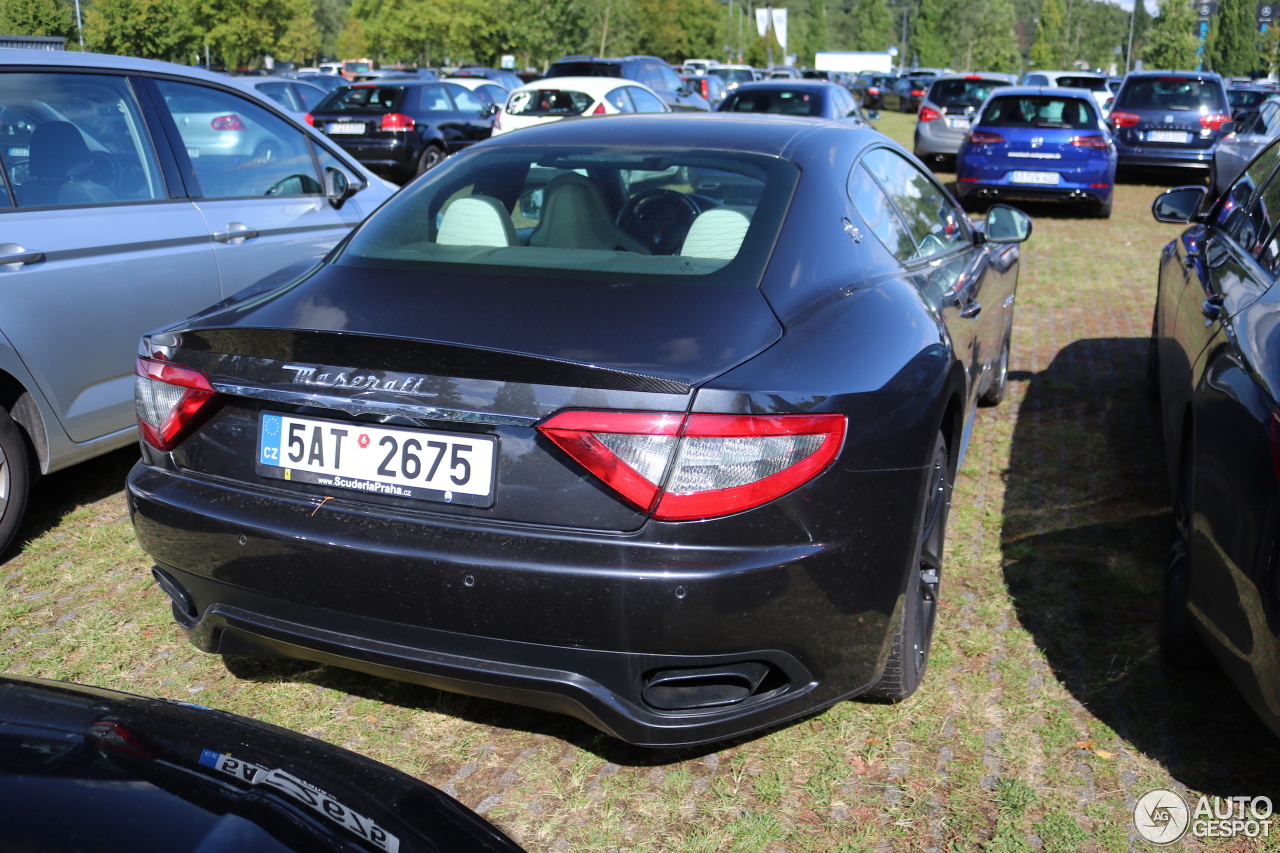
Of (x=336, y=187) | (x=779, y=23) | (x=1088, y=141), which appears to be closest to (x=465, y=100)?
(x=1088, y=141)

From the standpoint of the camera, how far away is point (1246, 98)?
2658cm

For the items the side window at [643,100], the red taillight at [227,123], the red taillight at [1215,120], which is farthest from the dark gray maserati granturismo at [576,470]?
the red taillight at [1215,120]

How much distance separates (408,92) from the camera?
1659 centimetres

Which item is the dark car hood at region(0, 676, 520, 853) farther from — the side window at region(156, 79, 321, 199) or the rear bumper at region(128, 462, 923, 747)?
the side window at region(156, 79, 321, 199)

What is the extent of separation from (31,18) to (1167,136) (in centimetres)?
1618

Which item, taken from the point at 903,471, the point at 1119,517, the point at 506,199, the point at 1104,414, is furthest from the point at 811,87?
the point at 903,471

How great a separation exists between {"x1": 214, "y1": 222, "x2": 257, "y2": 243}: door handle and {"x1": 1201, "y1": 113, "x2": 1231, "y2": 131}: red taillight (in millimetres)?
15030

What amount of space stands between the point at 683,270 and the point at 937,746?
4.52 feet

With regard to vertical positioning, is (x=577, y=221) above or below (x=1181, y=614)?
above

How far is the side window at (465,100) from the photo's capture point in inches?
698

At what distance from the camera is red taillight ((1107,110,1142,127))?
16281 millimetres

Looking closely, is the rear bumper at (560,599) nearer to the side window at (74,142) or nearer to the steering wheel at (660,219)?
the steering wheel at (660,219)

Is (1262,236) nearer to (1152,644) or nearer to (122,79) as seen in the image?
(1152,644)

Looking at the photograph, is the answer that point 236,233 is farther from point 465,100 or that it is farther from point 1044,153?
point 465,100
